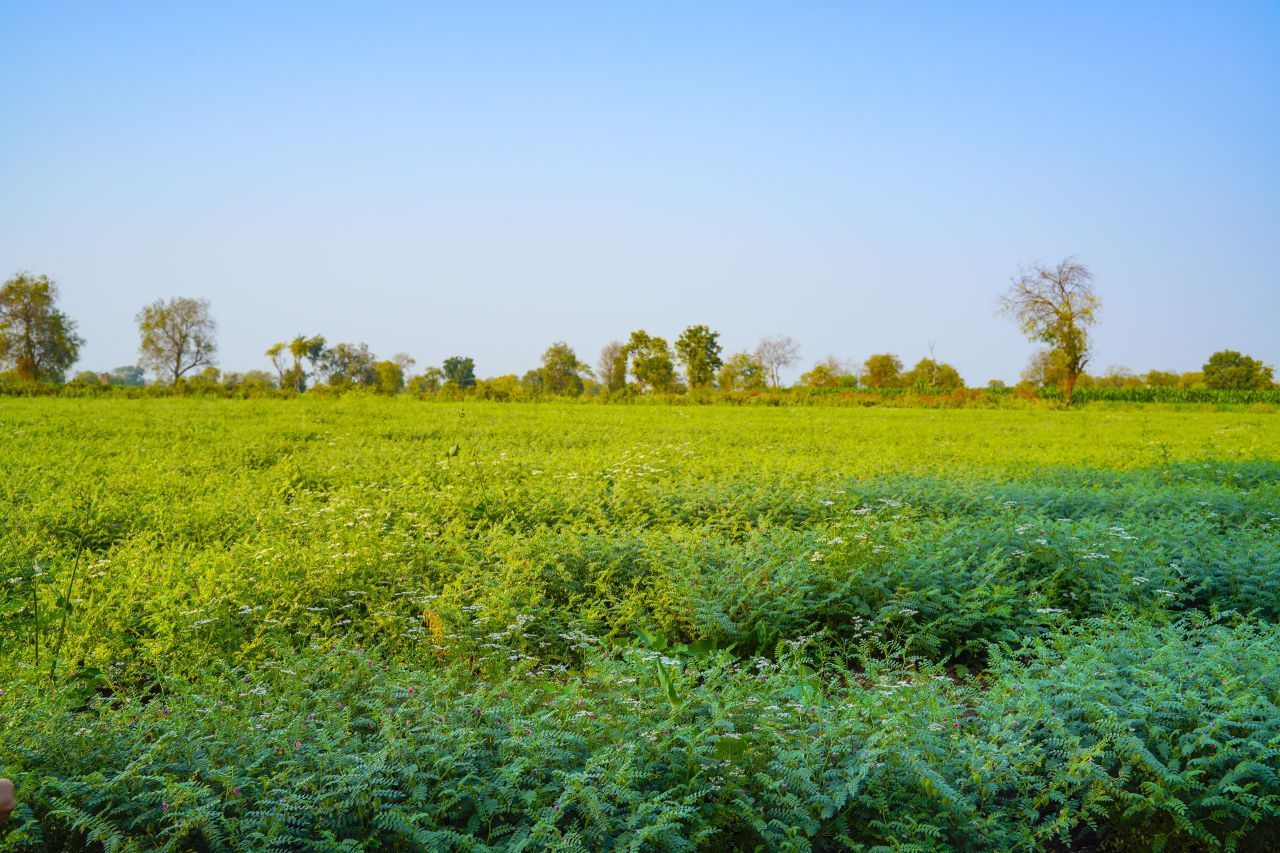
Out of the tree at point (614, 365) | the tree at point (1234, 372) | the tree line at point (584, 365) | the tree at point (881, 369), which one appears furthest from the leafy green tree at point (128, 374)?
the tree at point (1234, 372)

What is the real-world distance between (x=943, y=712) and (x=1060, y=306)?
55.8 metres

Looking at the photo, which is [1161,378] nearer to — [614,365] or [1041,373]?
[1041,373]

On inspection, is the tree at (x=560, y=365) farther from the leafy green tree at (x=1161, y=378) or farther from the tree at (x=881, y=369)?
the leafy green tree at (x=1161, y=378)

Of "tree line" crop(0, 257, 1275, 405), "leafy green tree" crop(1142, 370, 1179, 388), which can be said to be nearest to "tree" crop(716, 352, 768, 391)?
"tree line" crop(0, 257, 1275, 405)

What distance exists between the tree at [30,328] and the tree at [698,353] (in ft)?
168

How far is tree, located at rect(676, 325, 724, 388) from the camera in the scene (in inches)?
3223

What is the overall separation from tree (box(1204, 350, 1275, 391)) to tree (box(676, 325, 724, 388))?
48.8m

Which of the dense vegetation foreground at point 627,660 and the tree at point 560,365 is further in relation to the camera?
the tree at point 560,365

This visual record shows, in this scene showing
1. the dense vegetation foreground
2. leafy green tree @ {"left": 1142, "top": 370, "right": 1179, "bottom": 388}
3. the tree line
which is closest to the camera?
the dense vegetation foreground

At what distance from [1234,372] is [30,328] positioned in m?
→ 101

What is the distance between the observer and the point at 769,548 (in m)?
6.63

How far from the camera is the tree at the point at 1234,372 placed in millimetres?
75500

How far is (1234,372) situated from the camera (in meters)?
78.4

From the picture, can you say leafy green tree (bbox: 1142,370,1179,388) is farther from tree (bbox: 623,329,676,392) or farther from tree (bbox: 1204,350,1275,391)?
tree (bbox: 623,329,676,392)
